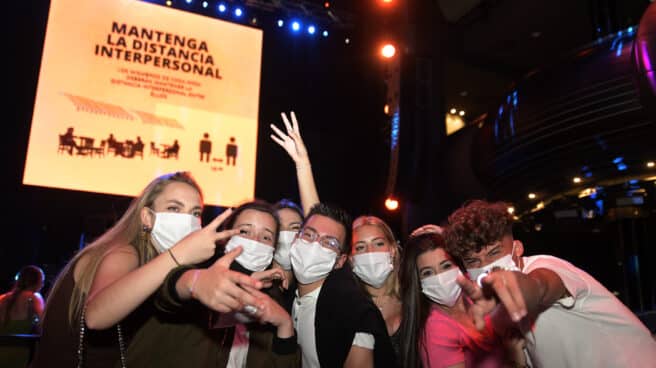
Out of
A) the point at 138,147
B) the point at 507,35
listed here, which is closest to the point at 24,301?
the point at 138,147

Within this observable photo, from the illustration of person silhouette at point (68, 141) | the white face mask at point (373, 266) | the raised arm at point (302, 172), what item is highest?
the illustration of person silhouette at point (68, 141)

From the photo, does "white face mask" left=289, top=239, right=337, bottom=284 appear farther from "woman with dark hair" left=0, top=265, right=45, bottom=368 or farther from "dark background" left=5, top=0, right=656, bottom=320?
"woman with dark hair" left=0, top=265, right=45, bottom=368

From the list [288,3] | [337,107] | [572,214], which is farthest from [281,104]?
[572,214]

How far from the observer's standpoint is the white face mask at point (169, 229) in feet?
6.40

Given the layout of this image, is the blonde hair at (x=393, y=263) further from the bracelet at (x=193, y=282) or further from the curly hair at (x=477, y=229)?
the bracelet at (x=193, y=282)

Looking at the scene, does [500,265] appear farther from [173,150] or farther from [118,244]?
[173,150]

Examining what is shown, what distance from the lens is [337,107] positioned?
7.28 metres

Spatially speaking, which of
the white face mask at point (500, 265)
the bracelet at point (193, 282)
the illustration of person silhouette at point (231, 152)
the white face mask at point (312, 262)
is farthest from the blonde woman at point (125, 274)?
the illustration of person silhouette at point (231, 152)

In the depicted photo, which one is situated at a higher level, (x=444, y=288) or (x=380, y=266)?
(x=380, y=266)

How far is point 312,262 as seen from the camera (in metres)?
2.31

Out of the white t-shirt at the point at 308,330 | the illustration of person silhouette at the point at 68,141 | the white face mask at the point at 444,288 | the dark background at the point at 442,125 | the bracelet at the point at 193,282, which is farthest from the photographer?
the illustration of person silhouette at the point at 68,141

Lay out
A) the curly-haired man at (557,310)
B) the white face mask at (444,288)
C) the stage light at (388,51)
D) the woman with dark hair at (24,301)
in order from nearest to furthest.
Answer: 1. the curly-haired man at (557,310)
2. the white face mask at (444,288)
3. the woman with dark hair at (24,301)
4. the stage light at (388,51)

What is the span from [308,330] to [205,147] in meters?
3.90

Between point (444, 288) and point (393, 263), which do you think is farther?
point (393, 263)
